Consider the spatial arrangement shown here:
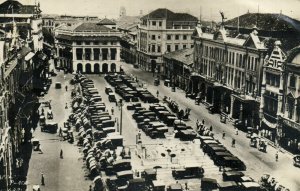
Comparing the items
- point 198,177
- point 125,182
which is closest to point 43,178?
point 125,182

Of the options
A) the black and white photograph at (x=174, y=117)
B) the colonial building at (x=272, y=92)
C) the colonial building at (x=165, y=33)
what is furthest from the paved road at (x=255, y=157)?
the colonial building at (x=165, y=33)

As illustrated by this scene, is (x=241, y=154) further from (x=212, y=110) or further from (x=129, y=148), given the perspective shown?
(x=212, y=110)

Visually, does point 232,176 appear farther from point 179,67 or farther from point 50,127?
point 179,67

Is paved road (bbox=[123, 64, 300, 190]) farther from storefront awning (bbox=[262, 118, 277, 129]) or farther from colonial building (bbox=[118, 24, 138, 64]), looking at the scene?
colonial building (bbox=[118, 24, 138, 64])

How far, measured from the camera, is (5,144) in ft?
125

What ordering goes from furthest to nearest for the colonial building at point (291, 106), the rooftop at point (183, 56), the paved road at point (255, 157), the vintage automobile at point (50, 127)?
the rooftop at point (183, 56)
the vintage automobile at point (50, 127)
the colonial building at point (291, 106)
the paved road at point (255, 157)

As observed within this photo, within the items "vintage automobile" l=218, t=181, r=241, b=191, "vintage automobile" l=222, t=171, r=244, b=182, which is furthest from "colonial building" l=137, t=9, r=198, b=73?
"vintage automobile" l=218, t=181, r=241, b=191

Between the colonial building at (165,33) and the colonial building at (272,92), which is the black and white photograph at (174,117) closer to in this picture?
the colonial building at (272,92)

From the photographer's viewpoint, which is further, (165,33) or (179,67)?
(165,33)

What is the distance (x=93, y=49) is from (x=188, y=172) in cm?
6776

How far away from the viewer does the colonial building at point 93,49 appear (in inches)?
4107

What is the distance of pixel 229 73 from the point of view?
2694 inches

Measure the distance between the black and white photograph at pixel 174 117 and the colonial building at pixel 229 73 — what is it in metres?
0.17

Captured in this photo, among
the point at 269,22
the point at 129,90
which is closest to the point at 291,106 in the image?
the point at 269,22
